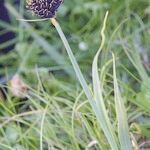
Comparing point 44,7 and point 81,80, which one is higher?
point 44,7

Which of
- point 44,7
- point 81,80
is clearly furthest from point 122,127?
point 44,7

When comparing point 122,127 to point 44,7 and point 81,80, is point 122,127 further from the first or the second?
point 44,7

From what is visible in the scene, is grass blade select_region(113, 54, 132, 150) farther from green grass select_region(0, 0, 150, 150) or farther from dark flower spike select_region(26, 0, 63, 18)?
dark flower spike select_region(26, 0, 63, 18)

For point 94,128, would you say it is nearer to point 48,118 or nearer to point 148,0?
point 48,118

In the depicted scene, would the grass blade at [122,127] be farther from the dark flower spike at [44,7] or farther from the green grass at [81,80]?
the dark flower spike at [44,7]

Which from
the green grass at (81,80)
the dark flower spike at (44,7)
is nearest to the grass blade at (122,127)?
the green grass at (81,80)

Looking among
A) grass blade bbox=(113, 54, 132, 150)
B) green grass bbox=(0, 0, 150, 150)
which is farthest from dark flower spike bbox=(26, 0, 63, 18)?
grass blade bbox=(113, 54, 132, 150)

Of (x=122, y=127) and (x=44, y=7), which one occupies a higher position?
(x=44, y=7)

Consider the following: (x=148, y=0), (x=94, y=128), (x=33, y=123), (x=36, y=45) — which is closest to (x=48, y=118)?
(x=33, y=123)
